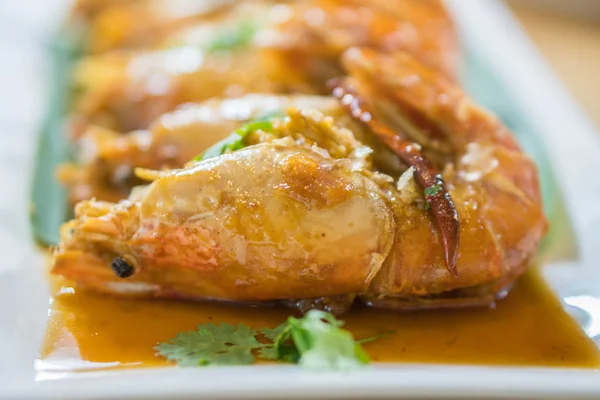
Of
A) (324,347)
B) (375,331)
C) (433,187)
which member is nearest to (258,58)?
(433,187)

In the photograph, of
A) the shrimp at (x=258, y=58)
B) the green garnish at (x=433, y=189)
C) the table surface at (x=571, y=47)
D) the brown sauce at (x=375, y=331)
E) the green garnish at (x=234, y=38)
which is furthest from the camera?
the table surface at (x=571, y=47)

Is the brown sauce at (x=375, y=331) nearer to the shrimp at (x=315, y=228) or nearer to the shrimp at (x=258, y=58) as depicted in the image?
the shrimp at (x=315, y=228)

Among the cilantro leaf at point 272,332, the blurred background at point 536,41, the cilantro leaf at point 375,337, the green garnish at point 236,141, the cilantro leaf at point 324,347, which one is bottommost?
the cilantro leaf at point 324,347

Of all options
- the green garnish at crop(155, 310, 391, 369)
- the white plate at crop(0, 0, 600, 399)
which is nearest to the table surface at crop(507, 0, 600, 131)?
the white plate at crop(0, 0, 600, 399)

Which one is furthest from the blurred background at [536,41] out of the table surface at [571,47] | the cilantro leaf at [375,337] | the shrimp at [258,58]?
the cilantro leaf at [375,337]

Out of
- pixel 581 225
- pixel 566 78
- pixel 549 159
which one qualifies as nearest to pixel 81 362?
pixel 581 225

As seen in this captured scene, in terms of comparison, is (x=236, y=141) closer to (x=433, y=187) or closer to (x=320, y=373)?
(x=433, y=187)

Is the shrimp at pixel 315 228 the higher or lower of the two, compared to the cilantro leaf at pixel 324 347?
higher

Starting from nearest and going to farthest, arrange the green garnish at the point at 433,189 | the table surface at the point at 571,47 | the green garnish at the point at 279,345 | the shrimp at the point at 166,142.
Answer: the green garnish at the point at 279,345 → the green garnish at the point at 433,189 → the shrimp at the point at 166,142 → the table surface at the point at 571,47
